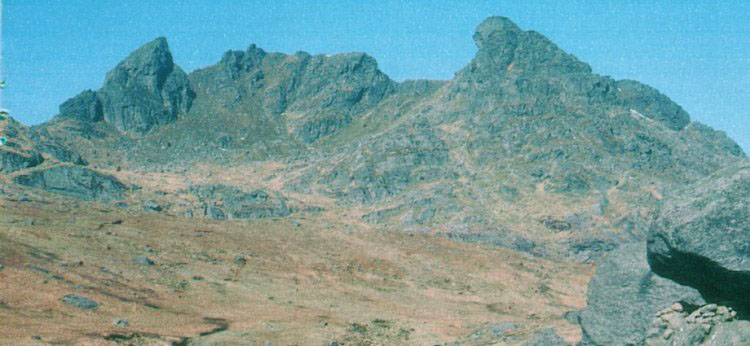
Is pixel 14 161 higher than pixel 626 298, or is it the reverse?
pixel 14 161

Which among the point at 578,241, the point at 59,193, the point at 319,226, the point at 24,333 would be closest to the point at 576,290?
the point at 578,241

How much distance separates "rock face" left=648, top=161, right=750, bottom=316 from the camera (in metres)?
19.2

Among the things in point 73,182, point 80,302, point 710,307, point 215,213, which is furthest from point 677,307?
point 73,182

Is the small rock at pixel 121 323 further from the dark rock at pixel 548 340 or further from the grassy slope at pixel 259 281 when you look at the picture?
the dark rock at pixel 548 340

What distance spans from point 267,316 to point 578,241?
118 meters

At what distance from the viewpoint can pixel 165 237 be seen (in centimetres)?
11300

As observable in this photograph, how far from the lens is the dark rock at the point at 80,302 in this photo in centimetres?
6065

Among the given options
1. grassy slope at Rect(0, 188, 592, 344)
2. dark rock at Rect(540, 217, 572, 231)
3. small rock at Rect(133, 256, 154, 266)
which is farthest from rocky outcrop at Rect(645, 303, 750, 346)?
dark rock at Rect(540, 217, 572, 231)

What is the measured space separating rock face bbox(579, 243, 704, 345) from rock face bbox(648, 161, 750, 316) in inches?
64.7

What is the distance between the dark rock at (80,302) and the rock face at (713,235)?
56663mm

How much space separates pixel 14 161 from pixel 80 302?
149844mm

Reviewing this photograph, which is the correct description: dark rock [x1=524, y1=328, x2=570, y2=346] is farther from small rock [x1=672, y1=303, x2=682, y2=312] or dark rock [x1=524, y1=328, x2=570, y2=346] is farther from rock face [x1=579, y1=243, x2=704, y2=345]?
small rock [x1=672, y1=303, x2=682, y2=312]

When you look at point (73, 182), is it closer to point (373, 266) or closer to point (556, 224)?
point (373, 266)

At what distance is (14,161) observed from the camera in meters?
186
